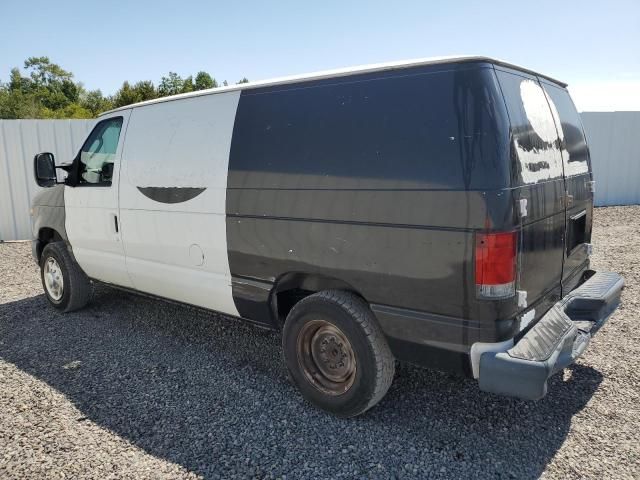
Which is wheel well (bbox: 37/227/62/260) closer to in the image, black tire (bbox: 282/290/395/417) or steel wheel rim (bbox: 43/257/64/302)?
steel wheel rim (bbox: 43/257/64/302)

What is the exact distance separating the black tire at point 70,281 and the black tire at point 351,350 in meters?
3.21

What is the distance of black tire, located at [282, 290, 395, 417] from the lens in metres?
3.03

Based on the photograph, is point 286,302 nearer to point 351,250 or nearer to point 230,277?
point 230,277

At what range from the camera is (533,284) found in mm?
2889

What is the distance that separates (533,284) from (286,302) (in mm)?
1732

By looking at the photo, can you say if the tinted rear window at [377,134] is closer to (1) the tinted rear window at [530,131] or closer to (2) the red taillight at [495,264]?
(1) the tinted rear window at [530,131]

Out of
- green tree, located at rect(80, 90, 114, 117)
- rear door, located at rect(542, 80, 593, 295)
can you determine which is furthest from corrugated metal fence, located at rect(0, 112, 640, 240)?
green tree, located at rect(80, 90, 114, 117)

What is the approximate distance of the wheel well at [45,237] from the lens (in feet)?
18.6

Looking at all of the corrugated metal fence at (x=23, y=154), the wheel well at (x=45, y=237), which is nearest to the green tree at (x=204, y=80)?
the corrugated metal fence at (x=23, y=154)

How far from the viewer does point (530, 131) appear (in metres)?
2.87

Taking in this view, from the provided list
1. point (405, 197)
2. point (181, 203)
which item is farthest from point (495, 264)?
point (181, 203)

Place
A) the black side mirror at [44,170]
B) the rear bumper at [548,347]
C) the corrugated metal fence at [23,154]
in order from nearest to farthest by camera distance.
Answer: the rear bumper at [548,347]
the black side mirror at [44,170]
the corrugated metal fence at [23,154]

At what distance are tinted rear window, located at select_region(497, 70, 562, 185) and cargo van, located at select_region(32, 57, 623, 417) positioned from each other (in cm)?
2

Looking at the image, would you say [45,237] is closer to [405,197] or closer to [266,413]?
[266,413]
